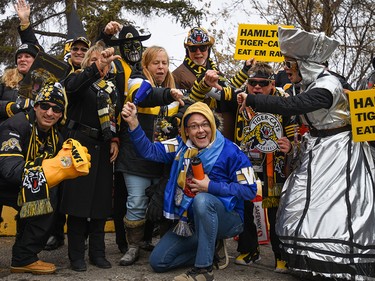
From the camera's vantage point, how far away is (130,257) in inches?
223

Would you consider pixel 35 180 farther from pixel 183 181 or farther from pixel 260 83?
pixel 260 83

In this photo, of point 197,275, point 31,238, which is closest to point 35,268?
point 31,238

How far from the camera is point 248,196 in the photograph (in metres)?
5.31

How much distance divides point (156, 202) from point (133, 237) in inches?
17.6

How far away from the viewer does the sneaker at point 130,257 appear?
18.5 ft

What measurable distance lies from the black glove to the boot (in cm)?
13

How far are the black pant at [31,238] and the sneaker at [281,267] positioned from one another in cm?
203

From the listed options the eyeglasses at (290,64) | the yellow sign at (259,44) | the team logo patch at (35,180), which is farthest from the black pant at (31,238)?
the yellow sign at (259,44)

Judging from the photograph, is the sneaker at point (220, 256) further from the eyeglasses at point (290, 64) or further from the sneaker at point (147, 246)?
the eyeglasses at point (290, 64)

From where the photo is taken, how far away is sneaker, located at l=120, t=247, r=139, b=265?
18.5 feet

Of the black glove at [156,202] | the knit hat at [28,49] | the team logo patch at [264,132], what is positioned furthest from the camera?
the knit hat at [28,49]

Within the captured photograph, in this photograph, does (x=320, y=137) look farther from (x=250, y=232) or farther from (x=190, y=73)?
(x=190, y=73)

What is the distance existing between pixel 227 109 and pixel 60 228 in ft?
6.99

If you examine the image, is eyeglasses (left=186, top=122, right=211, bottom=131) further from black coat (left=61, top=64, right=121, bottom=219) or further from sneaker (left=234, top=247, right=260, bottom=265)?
sneaker (left=234, top=247, right=260, bottom=265)
